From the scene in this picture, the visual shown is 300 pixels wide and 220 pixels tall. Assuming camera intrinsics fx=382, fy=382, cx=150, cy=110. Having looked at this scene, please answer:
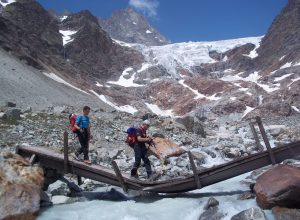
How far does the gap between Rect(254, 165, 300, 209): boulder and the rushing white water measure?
615 millimetres

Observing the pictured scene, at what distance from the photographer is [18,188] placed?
9562 millimetres

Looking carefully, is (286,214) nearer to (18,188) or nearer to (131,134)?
(131,134)

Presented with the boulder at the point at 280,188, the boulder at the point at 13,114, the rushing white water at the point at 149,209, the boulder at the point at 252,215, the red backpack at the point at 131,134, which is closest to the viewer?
the boulder at the point at 252,215

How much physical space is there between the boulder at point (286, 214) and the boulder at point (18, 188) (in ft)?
19.5

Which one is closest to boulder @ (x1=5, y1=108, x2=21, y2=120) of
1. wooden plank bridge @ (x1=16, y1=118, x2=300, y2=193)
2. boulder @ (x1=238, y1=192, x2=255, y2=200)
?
wooden plank bridge @ (x1=16, y1=118, x2=300, y2=193)

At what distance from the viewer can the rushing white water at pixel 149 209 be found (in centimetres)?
1020

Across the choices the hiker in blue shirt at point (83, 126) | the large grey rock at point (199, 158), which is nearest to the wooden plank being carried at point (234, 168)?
the hiker in blue shirt at point (83, 126)

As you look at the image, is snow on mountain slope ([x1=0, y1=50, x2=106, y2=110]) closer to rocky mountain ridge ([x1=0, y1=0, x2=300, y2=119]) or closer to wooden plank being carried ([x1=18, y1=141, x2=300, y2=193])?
rocky mountain ridge ([x1=0, y1=0, x2=300, y2=119])

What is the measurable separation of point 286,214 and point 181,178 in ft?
11.9

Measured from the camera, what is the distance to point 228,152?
20109 mm

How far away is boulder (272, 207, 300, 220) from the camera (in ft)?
28.4

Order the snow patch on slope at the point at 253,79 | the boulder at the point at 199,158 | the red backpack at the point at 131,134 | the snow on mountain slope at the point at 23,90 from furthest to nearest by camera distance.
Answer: the snow patch on slope at the point at 253,79 < the snow on mountain slope at the point at 23,90 < the boulder at the point at 199,158 < the red backpack at the point at 131,134

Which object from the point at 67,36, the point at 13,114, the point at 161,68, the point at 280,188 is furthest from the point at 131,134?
the point at 161,68

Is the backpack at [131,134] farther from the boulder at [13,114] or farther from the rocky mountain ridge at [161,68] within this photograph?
the rocky mountain ridge at [161,68]
